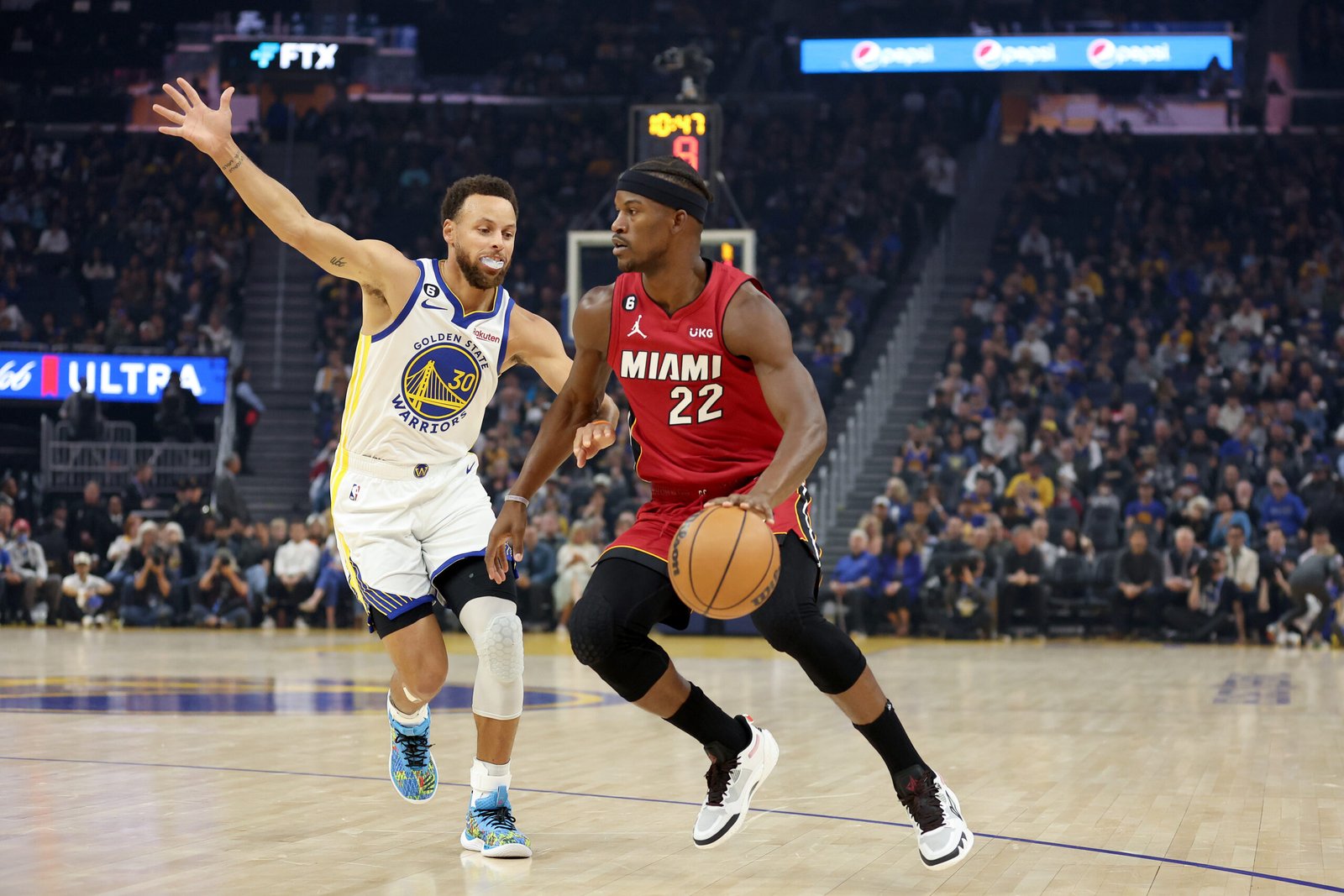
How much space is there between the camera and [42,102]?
89.5 ft

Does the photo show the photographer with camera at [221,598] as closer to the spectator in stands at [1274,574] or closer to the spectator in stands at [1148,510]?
the spectator in stands at [1148,510]

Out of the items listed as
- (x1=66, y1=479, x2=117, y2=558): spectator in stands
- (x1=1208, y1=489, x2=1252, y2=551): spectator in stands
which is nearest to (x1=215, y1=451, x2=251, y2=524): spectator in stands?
(x1=66, y1=479, x2=117, y2=558): spectator in stands

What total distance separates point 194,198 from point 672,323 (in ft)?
73.8

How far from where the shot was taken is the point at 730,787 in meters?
5.26

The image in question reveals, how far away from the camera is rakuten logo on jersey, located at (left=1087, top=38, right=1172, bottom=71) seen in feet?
85.1

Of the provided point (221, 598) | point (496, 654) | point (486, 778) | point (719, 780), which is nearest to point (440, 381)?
point (496, 654)

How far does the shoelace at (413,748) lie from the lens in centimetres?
568

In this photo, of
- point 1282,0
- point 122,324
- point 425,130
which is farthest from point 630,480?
point 1282,0

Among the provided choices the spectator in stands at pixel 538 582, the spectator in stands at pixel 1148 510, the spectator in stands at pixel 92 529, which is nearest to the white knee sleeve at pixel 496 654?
the spectator in stands at pixel 538 582

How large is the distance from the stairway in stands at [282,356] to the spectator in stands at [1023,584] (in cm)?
929

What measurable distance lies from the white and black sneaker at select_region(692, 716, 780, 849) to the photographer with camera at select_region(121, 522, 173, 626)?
44.9 ft

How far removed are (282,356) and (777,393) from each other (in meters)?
20.7

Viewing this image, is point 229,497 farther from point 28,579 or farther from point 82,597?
point 28,579

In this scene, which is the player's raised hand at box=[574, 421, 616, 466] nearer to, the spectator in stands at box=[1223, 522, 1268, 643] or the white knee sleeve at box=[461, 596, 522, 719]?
the white knee sleeve at box=[461, 596, 522, 719]
